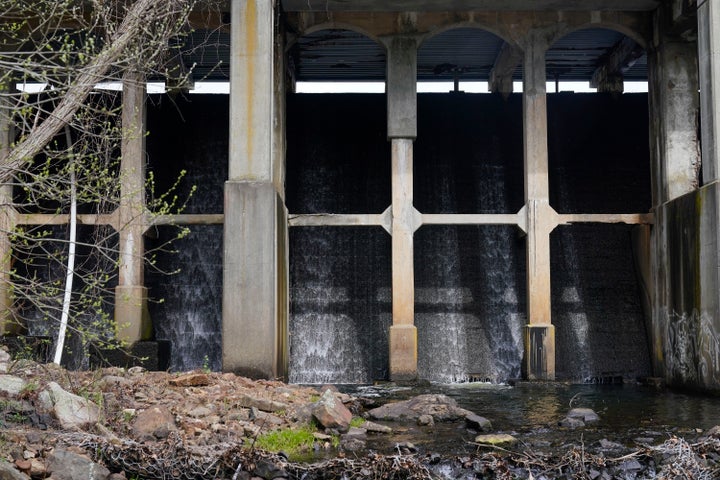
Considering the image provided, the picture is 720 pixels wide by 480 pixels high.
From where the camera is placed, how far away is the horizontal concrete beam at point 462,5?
642 inches

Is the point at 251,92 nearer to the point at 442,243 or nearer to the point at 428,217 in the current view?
the point at 428,217

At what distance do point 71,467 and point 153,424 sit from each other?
1576 millimetres

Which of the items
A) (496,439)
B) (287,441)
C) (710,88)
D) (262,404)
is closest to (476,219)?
(710,88)

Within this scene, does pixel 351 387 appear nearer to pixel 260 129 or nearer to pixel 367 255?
pixel 367 255

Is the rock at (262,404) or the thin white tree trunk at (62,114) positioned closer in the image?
the thin white tree trunk at (62,114)

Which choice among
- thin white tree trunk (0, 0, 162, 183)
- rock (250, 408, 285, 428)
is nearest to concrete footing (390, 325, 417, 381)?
rock (250, 408, 285, 428)

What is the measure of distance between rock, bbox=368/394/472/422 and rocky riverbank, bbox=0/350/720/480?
0.08 ft

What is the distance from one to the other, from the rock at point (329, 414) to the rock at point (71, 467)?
2.86 metres

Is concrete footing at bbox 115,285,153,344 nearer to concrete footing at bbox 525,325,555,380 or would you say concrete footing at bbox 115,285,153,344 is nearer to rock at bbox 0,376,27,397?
rock at bbox 0,376,27,397

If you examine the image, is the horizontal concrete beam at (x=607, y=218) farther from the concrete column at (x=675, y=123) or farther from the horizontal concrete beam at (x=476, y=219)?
the horizontal concrete beam at (x=476, y=219)

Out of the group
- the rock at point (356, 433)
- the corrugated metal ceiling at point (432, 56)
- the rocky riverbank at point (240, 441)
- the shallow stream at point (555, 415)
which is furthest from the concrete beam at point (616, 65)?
the rock at point (356, 433)

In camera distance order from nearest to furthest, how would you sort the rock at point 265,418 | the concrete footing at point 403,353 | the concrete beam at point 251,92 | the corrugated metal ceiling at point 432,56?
the rock at point 265,418
the concrete beam at point 251,92
the concrete footing at point 403,353
the corrugated metal ceiling at point 432,56

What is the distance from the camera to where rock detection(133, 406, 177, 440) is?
313 inches

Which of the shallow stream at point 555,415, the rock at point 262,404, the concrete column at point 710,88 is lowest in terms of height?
the shallow stream at point 555,415
